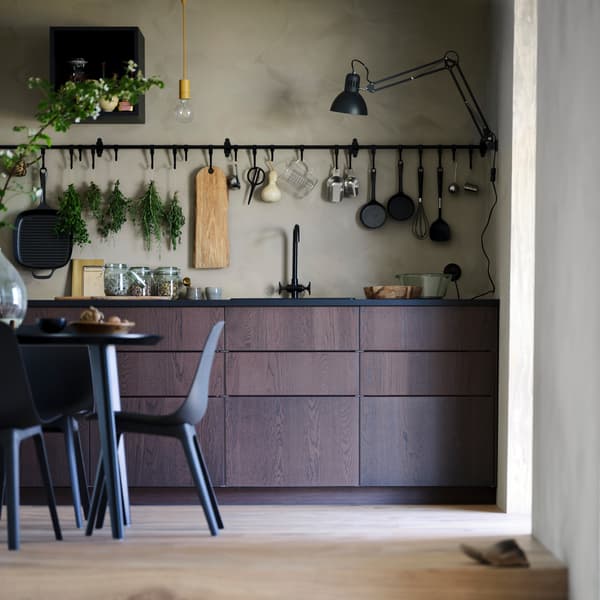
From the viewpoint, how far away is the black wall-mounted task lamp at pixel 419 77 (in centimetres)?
437

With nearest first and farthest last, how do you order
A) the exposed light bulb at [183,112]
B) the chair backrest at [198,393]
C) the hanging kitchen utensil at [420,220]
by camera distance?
the chair backrest at [198,393] → the exposed light bulb at [183,112] → the hanging kitchen utensil at [420,220]

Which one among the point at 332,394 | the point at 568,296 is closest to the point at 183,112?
the point at 332,394

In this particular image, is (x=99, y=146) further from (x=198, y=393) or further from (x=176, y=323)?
(x=198, y=393)

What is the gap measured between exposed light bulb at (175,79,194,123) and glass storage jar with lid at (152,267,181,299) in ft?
2.43

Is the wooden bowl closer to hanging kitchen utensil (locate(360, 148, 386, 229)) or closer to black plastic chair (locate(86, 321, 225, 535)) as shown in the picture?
hanging kitchen utensil (locate(360, 148, 386, 229))

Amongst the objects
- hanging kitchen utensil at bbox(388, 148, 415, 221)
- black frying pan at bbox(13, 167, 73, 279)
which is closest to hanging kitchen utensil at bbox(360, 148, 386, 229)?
hanging kitchen utensil at bbox(388, 148, 415, 221)

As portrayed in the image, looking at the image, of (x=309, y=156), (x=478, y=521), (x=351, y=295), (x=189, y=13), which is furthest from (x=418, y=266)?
(x=189, y=13)

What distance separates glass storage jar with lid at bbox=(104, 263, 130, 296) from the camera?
446 centimetres

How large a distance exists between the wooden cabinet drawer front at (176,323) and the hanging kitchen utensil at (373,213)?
3.22ft

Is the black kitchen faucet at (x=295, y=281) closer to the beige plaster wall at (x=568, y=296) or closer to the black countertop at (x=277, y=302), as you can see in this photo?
the black countertop at (x=277, y=302)

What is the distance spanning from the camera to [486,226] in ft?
15.3

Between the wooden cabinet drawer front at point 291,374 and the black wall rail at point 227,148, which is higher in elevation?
the black wall rail at point 227,148

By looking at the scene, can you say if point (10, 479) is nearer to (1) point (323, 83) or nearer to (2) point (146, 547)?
(2) point (146, 547)

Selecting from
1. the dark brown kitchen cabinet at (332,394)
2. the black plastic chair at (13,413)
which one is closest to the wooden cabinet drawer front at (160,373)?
the dark brown kitchen cabinet at (332,394)
